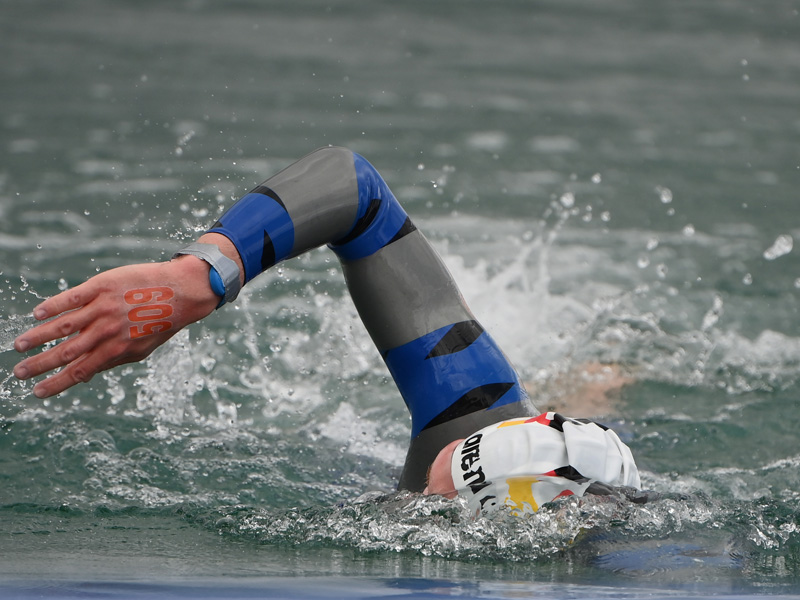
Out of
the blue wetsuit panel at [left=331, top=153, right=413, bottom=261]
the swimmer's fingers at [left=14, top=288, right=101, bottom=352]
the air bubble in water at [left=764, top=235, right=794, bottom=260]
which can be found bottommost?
the swimmer's fingers at [left=14, top=288, right=101, bottom=352]

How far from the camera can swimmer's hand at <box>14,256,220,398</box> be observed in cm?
183

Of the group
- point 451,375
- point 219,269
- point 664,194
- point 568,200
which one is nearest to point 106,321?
point 219,269

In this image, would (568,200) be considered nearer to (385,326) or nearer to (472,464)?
(385,326)

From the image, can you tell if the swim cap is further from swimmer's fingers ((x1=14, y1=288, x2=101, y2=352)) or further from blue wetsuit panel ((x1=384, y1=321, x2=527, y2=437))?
swimmer's fingers ((x1=14, y1=288, x2=101, y2=352))

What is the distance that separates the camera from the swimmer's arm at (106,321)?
183 centimetres

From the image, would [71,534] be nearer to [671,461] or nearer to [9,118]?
[671,461]

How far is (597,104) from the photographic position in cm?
880

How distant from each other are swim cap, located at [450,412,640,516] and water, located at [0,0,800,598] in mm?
62

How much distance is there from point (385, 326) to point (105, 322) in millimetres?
839

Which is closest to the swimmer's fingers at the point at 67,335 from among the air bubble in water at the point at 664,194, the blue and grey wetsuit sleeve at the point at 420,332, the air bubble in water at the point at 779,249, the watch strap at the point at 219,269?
the watch strap at the point at 219,269

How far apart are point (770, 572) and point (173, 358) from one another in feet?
6.85

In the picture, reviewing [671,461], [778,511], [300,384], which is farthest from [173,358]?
[778,511]

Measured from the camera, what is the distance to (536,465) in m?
2.07

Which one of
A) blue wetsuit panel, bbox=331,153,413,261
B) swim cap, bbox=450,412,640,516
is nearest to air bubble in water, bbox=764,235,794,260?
blue wetsuit panel, bbox=331,153,413,261
